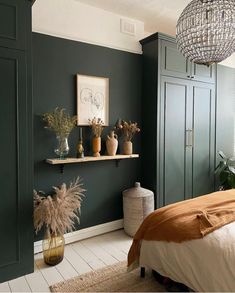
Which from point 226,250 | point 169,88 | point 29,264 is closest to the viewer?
point 226,250

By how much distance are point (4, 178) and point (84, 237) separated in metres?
1.36

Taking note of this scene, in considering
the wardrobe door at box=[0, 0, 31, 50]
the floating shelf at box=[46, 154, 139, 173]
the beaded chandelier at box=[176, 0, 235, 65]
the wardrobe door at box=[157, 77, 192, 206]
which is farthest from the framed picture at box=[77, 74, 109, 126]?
the beaded chandelier at box=[176, 0, 235, 65]

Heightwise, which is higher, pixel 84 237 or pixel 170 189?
pixel 170 189

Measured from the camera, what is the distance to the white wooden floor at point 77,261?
7.02 ft

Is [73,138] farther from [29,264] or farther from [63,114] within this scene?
[29,264]

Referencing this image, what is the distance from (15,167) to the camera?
2.18m

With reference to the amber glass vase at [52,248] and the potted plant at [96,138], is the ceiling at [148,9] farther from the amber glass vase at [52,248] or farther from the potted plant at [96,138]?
the amber glass vase at [52,248]

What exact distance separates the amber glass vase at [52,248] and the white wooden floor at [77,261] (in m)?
0.06

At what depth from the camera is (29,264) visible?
7.50 ft

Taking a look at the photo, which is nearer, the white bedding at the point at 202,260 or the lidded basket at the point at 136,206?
the white bedding at the point at 202,260

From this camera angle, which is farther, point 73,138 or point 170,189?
point 170,189

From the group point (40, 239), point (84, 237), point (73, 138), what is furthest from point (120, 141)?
point (40, 239)

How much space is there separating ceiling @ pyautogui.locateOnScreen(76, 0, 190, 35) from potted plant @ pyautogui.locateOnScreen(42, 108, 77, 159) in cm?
139

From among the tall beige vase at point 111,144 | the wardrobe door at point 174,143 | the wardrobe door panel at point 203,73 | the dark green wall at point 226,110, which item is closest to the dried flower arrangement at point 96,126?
the tall beige vase at point 111,144
